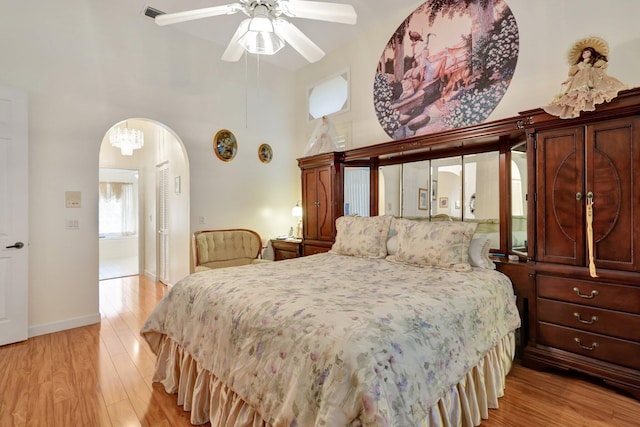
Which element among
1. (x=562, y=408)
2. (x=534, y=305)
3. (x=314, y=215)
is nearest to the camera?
(x=562, y=408)

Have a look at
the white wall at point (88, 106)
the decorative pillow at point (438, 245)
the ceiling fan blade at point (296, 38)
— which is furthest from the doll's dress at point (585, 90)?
the white wall at point (88, 106)

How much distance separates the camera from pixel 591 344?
2.12 m

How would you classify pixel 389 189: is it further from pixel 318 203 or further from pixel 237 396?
pixel 237 396

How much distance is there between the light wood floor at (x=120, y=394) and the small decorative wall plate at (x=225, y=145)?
8.17ft

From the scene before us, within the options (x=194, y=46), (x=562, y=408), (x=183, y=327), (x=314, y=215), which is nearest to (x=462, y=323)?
(x=562, y=408)

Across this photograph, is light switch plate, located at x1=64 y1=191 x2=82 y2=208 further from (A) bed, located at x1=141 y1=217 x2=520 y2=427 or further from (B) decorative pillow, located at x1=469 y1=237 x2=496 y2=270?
(B) decorative pillow, located at x1=469 y1=237 x2=496 y2=270

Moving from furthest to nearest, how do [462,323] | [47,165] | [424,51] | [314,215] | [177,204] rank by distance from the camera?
[177,204]
[314,215]
[424,51]
[47,165]
[462,323]

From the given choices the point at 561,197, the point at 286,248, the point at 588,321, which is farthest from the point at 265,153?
the point at 588,321

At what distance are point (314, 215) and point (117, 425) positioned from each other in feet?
9.14

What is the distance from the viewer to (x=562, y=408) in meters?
1.90

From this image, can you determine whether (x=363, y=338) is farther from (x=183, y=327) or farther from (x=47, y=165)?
(x=47, y=165)

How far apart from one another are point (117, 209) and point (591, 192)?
29.7ft

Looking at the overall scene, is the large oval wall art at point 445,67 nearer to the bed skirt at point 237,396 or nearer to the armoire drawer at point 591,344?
the armoire drawer at point 591,344

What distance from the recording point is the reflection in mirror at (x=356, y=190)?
391cm
